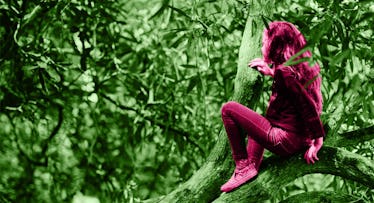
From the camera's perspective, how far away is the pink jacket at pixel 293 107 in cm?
198

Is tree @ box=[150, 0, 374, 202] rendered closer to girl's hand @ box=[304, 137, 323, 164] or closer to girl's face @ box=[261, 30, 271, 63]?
girl's hand @ box=[304, 137, 323, 164]

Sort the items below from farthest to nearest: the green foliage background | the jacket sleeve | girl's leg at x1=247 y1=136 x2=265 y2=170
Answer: the green foliage background
girl's leg at x1=247 y1=136 x2=265 y2=170
the jacket sleeve

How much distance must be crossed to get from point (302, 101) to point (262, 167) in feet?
0.93

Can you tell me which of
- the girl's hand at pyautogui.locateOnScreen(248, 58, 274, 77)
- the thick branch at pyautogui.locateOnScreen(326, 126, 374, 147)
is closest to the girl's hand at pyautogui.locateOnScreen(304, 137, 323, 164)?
the thick branch at pyautogui.locateOnScreen(326, 126, 374, 147)

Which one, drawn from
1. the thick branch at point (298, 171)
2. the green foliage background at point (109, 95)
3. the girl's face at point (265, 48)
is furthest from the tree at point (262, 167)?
the green foliage background at point (109, 95)

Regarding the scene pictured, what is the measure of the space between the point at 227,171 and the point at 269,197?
0.19 metres

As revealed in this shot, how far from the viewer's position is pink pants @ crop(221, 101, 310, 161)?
6.73 feet

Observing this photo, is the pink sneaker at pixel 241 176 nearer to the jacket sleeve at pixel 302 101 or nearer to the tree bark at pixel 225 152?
the tree bark at pixel 225 152

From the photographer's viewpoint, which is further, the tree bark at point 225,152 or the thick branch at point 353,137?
the tree bark at point 225,152

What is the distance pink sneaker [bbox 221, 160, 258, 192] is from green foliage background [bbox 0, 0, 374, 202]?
0.72 metres

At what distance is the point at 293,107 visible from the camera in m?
2.04

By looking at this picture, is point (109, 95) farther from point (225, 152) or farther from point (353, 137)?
point (353, 137)

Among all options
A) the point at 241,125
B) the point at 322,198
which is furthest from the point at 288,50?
the point at 322,198

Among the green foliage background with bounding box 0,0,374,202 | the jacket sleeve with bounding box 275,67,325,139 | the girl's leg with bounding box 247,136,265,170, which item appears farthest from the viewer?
the green foliage background with bounding box 0,0,374,202
